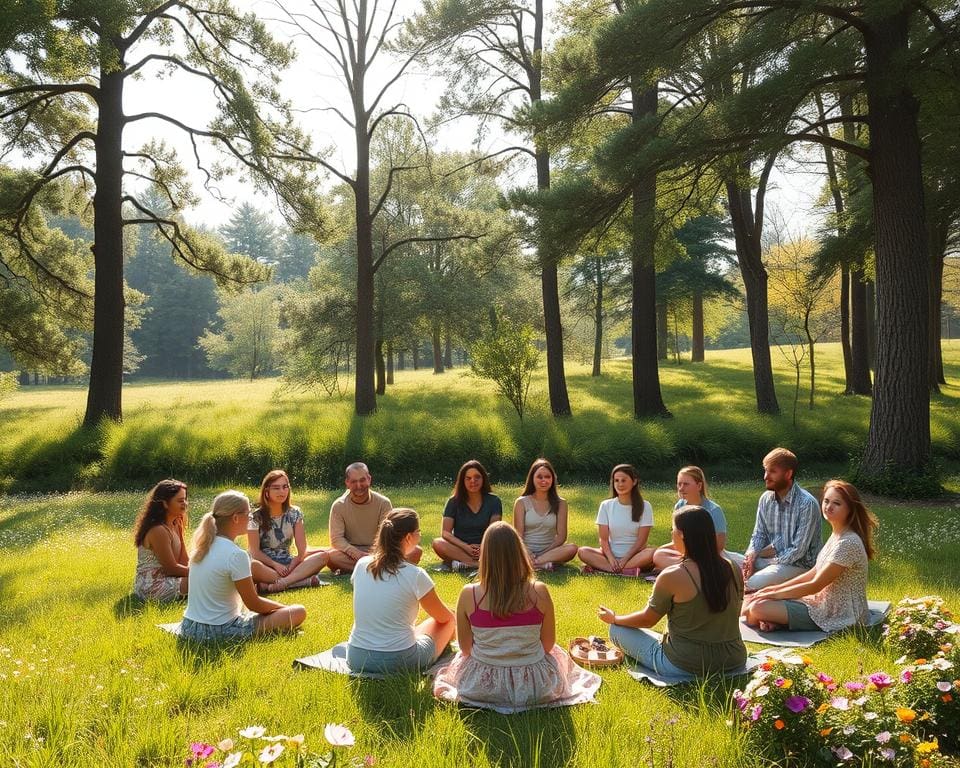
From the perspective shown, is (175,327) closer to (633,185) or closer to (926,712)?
(633,185)

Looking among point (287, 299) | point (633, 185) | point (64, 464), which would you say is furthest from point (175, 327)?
point (633, 185)

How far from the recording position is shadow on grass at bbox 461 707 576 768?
3244mm

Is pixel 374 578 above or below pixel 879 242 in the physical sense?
below

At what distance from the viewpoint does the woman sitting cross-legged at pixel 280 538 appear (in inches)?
278

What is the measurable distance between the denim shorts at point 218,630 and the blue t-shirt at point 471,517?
3.02m

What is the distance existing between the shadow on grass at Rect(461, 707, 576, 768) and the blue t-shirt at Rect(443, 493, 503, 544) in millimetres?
3982

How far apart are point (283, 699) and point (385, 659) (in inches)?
29.5

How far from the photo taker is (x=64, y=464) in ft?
47.6

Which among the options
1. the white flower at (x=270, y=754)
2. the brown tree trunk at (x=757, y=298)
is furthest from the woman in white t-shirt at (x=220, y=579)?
the brown tree trunk at (x=757, y=298)

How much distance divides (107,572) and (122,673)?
148 inches

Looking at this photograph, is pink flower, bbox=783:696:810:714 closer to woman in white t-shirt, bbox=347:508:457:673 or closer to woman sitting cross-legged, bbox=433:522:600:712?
woman sitting cross-legged, bbox=433:522:600:712

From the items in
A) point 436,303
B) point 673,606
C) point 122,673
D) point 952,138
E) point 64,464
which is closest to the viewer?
point 122,673

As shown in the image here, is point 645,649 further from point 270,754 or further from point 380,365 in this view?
point 380,365

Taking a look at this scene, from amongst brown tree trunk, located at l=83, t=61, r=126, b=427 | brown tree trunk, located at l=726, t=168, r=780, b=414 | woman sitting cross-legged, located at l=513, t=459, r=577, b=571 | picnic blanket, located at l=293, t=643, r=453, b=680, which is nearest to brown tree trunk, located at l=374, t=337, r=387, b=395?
brown tree trunk, located at l=83, t=61, r=126, b=427
